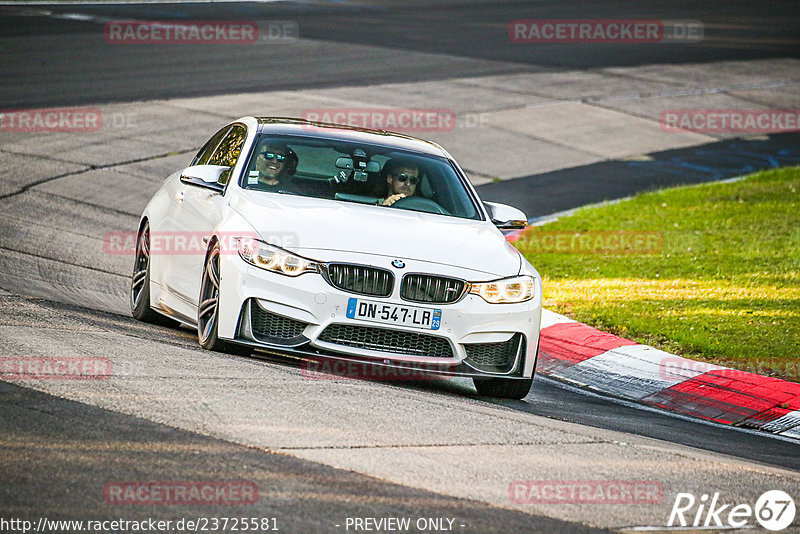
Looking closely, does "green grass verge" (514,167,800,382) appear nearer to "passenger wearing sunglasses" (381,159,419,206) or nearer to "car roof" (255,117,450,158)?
"car roof" (255,117,450,158)

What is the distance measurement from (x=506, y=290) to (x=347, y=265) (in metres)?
A: 1.05

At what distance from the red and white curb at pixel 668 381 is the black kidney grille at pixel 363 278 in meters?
2.41

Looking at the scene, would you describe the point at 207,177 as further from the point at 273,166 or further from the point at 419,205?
the point at 419,205

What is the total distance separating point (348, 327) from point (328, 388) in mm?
557

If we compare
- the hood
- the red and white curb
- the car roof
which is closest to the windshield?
the car roof

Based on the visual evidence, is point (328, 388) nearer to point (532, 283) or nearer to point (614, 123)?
point (532, 283)

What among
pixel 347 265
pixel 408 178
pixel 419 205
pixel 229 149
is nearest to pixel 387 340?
pixel 347 265

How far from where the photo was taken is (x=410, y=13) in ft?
122

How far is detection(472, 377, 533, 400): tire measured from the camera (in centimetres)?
790

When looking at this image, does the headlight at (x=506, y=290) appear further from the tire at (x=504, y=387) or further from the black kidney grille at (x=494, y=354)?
the tire at (x=504, y=387)

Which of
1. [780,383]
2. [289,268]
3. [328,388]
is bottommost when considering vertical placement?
[780,383]

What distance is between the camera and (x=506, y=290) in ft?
25.1

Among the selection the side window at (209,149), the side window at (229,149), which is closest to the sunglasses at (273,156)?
the side window at (229,149)

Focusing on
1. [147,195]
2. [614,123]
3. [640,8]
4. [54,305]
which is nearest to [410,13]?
[640,8]
